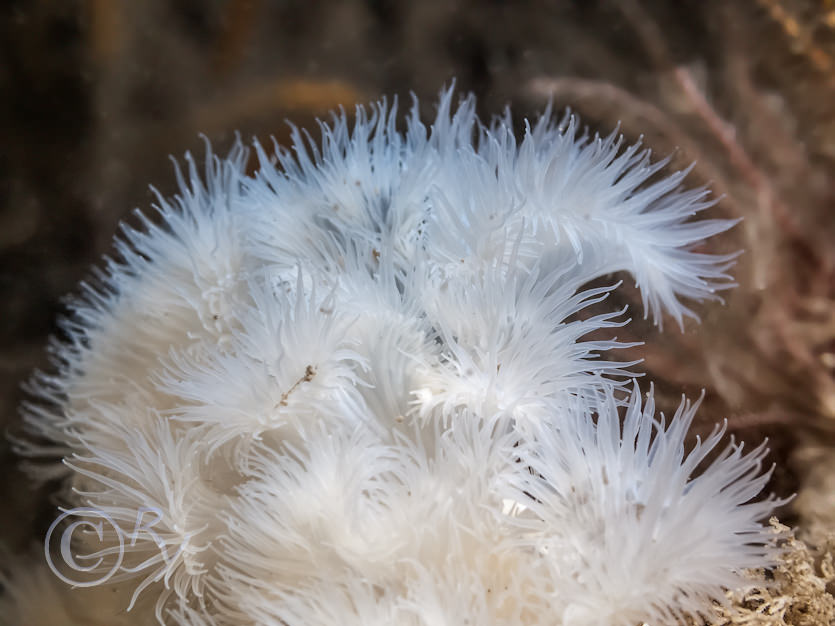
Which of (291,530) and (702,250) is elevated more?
(702,250)

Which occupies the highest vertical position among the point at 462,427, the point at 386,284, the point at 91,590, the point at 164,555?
the point at 386,284

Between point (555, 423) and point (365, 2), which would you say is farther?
point (365, 2)

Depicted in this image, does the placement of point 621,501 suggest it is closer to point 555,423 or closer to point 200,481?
point 555,423

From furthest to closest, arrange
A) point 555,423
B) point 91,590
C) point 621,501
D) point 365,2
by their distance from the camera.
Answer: point 365,2
point 91,590
point 555,423
point 621,501

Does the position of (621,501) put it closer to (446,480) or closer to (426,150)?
(446,480)

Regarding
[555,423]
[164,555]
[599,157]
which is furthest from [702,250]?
[164,555]

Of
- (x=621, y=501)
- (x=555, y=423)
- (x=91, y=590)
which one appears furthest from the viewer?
(x=91, y=590)
